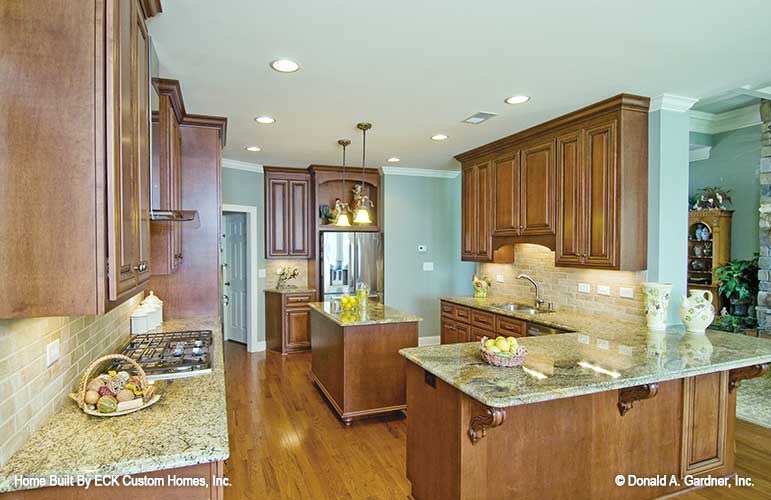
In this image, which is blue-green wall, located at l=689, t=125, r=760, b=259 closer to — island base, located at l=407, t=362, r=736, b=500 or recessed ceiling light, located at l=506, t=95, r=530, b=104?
recessed ceiling light, located at l=506, t=95, r=530, b=104

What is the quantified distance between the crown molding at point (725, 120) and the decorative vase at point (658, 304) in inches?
132

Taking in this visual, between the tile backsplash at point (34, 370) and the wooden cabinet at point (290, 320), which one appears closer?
the tile backsplash at point (34, 370)

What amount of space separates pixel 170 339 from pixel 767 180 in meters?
5.68

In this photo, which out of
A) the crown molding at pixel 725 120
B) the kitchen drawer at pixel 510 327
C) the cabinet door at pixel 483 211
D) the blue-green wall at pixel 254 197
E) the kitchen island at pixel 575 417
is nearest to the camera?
the kitchen island at pixel 575 417

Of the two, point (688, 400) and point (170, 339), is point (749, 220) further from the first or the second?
point (170, 339)

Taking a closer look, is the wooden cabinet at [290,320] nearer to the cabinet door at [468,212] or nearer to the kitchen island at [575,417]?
the cabinet door at [468,212]

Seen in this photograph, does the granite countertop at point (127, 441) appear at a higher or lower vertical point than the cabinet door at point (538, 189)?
lower

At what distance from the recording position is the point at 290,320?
19.8ft

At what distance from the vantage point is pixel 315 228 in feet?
20.9

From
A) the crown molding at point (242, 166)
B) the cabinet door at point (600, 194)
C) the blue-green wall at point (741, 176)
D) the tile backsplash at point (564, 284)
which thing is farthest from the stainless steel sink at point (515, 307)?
the crown molding at point (242, 166)

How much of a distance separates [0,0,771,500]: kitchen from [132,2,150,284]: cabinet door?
2cm

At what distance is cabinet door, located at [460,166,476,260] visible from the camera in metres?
5.09

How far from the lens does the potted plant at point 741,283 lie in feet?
17.8

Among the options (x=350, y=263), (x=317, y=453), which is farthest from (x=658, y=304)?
(x=350, y=263)
